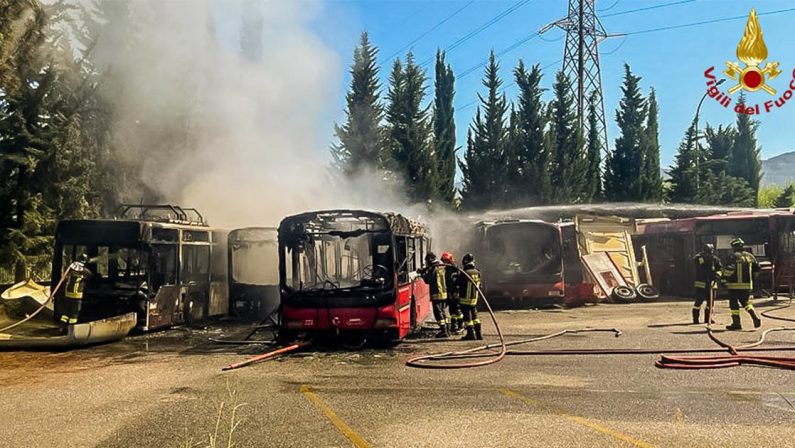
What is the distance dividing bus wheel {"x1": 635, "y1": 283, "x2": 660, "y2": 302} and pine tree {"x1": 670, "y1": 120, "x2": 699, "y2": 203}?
16.7 metres

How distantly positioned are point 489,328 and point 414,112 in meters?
17.9

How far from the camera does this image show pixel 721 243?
19453 millimetres

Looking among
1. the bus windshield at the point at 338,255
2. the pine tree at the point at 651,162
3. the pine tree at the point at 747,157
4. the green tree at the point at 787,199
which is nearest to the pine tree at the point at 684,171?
the pine tree at the point at 651,162

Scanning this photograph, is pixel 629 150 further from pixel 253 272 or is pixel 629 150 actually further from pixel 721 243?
pixel 253 272

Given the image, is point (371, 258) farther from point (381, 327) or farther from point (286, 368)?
point (286, 368)

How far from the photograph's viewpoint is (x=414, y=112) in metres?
29.7

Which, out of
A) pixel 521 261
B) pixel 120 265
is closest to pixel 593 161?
pixel 521 261

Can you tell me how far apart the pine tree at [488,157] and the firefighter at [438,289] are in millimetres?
19019

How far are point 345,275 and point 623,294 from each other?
35.9 feet

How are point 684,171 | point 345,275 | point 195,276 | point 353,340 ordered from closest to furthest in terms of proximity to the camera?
point 353,340 < point 345,275 < point 195,276 < point 684,171

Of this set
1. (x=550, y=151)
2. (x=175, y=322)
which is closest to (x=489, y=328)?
(x=175, y=322)

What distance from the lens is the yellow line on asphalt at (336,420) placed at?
5.47m

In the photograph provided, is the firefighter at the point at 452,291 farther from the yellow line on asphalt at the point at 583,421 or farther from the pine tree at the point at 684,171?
the pine tree at the point at 684,171

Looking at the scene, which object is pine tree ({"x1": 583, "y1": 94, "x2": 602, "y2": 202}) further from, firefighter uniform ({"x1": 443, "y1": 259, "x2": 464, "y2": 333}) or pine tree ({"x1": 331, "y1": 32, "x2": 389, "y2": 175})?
firefighter uniform ({"x1": 443, "y1": 259, "x2": 464, "y2": 333})
